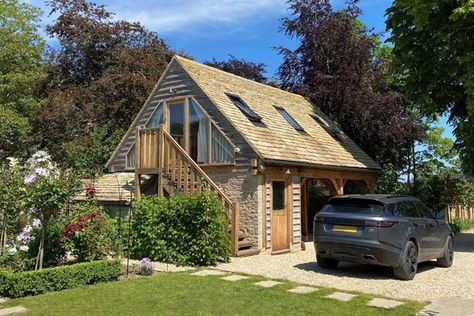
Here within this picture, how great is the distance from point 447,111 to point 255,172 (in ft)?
29.7

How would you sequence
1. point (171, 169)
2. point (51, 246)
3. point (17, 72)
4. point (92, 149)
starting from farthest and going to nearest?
point (17, 72) → point (92, 149) → point (171, 169) → point (51, 246)

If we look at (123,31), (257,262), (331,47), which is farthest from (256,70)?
(257,262)

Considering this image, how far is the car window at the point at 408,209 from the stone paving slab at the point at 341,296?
2.76 m

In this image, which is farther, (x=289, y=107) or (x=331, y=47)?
(x=331, y=47)

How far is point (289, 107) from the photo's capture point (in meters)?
20.0

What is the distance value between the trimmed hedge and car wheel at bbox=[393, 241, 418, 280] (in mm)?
5917

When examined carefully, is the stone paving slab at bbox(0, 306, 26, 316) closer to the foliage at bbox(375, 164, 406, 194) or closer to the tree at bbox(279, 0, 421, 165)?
the tree at bbox(279, 0, 421, 165)

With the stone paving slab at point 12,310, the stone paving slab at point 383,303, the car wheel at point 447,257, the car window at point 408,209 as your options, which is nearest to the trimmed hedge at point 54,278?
the stone paving slab at point 12,310

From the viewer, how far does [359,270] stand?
11.0 metres

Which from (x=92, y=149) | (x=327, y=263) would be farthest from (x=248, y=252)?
(x=92, y=149)

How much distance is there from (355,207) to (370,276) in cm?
157

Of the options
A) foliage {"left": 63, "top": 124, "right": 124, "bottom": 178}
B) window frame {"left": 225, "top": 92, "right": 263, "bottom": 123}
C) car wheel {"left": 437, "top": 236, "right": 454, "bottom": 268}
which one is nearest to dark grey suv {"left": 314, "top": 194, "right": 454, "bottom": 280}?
car wheel {"left": 437, "top": 236, "right": 454, "bottom": 268}

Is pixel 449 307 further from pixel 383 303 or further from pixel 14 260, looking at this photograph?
pixel 14 260

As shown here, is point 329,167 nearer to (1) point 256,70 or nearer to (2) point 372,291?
(2) point 372,291
